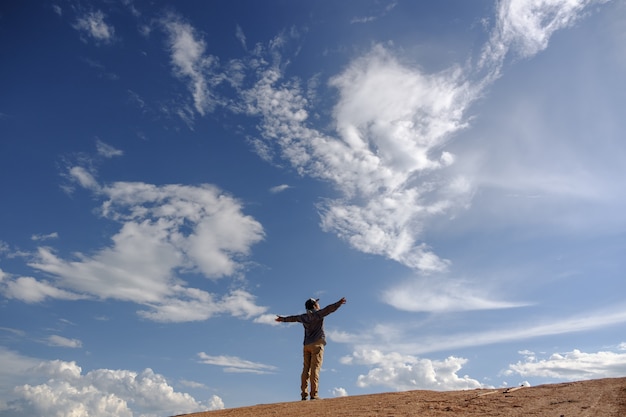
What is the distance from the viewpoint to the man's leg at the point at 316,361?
13993 mm

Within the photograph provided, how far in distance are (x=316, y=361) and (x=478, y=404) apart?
17.2 feet

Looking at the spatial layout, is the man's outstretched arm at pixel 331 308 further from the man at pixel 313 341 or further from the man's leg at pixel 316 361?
the man's leg at pixel 316 361

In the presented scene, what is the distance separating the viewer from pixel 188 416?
12.0m

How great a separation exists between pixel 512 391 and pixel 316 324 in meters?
5.59

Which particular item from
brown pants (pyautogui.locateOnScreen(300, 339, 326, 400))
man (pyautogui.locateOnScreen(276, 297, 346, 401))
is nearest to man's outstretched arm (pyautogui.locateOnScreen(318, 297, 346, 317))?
man (pyautogui.locateOnScreen(276, 297, 346, 401))

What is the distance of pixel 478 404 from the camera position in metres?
10.2

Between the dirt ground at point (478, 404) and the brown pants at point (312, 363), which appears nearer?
the dirt ground at point (478, 404)

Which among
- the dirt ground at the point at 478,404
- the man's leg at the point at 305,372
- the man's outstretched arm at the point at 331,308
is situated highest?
the man's outstretched arm at the point at 331,308

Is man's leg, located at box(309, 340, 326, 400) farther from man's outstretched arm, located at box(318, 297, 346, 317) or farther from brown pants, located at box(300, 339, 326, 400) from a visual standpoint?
man's outstretched arm, located at box(318, 297, 346, 317)

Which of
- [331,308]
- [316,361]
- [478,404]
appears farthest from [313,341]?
[478,404]

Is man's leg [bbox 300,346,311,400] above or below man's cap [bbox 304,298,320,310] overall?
below

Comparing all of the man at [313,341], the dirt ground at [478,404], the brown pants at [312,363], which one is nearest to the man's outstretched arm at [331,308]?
the man at [313,341]

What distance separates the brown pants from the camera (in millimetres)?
14086

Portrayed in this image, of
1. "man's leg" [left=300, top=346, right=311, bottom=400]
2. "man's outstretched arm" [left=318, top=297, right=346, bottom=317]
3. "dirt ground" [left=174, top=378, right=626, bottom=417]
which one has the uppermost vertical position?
"man's outstretched arm" [left=318, top=297, right=346, bottom=317]
